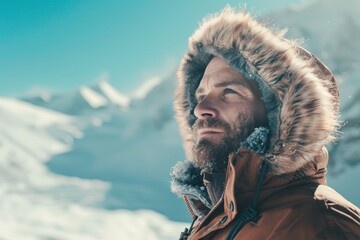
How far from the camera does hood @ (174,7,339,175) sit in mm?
1702

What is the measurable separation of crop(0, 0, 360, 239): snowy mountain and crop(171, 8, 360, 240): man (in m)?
0.36

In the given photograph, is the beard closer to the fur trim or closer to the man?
the man

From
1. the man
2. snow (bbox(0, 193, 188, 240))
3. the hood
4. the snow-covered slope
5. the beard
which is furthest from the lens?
the snow-covered slope

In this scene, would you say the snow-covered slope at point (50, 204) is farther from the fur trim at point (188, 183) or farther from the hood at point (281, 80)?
the hood at point (281, 80)

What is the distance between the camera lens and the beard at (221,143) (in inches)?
74.5

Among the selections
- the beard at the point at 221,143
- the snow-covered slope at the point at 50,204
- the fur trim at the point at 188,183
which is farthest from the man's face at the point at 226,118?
the snow-covered slope at the point at 50,204

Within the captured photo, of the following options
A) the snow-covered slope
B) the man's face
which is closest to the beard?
the man's face

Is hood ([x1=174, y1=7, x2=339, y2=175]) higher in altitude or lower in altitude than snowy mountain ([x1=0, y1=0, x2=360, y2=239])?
lower

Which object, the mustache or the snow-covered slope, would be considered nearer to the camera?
the mustache

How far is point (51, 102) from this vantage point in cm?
6794

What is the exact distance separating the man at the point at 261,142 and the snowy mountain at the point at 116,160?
1.18 ft

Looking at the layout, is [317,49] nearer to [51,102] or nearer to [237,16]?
[237,16]

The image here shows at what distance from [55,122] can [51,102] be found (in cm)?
1934

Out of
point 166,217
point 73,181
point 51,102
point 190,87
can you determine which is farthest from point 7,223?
point 51,102
